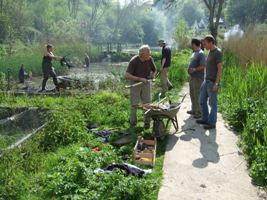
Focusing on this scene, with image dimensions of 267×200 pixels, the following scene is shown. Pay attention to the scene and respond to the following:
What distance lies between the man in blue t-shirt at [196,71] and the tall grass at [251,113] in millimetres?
796

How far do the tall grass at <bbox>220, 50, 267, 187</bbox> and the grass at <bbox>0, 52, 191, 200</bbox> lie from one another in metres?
1.51

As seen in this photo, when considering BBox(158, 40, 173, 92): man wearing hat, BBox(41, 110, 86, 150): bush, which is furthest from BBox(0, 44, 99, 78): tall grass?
BBox(41, 110, 86, 150): bush

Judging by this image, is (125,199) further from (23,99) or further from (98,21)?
(98,21)

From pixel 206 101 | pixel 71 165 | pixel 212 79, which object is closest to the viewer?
pixel 71 165

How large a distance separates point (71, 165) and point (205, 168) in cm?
212

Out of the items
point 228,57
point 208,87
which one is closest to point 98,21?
point 228,57

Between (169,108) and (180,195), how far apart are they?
2.71 metres

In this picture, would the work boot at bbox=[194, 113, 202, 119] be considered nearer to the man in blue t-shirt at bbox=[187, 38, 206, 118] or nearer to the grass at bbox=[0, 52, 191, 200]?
the man in blue t-shirt at bbox=[187, 38, 206, 118]

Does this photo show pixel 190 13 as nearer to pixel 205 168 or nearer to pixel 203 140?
pixel 203 140

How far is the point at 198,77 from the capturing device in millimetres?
8625

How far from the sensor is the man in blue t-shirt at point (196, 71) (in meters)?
8.35

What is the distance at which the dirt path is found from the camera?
16.8 feet

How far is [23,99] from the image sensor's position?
38.4 feet

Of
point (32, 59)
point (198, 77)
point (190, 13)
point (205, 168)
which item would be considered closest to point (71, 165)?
point (205, 168)
